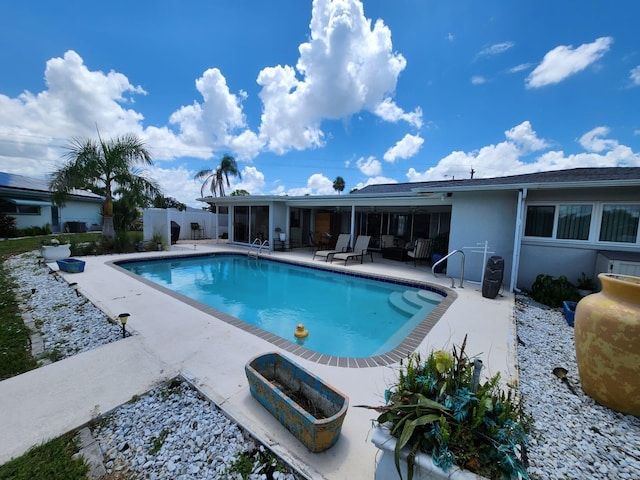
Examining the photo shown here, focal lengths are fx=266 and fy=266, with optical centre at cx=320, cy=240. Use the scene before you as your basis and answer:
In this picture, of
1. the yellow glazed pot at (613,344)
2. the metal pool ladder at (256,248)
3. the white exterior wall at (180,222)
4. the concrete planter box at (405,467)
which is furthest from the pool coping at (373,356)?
the white exterior wall at (180,222)

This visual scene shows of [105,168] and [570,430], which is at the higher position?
[105,168]

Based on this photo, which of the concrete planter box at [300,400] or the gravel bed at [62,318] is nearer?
the concrete planter box at [300,400]

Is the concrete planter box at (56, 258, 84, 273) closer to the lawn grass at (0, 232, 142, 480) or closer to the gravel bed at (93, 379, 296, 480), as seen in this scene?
the lawn grass at (0, 232, 142, 480)

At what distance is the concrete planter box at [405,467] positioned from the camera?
4.45ft

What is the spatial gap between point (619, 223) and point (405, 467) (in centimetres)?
820

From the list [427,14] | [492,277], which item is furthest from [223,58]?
[492,277]

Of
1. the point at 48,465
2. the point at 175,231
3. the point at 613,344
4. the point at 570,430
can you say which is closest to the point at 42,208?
the point at 175,231

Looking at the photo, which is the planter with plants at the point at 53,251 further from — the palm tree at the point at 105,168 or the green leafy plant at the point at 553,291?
the green leafy plant at the point at 553,291

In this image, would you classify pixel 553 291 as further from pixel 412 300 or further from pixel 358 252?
pixel 358 252

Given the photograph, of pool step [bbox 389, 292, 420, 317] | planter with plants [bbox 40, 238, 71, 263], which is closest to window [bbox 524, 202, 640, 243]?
pool step [bbox 389, 292, 420, 317]

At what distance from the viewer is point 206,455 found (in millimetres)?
2004

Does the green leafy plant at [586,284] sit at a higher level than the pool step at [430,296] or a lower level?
higher

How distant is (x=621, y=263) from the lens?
5180 millimetres

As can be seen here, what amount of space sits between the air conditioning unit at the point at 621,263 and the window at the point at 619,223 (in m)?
0.51
